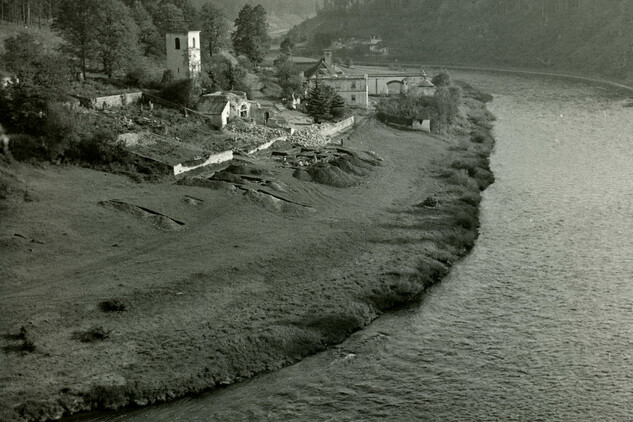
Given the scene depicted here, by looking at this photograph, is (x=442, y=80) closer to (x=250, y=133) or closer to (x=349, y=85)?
(x=349, y=85)

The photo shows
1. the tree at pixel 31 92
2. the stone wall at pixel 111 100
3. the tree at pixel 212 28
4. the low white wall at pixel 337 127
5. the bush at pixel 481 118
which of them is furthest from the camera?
the tree at pixel 212 28

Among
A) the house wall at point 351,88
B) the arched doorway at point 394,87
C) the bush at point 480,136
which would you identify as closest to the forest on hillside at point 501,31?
the arched doorway at point 394,87

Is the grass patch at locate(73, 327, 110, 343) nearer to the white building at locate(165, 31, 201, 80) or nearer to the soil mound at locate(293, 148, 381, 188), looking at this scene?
the soil mound at locate(293, 148, 381, 188)

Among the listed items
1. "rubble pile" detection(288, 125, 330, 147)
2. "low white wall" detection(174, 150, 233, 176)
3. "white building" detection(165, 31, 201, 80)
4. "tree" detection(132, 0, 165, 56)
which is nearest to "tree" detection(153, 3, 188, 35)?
"tree" detection(132, 0, 165, 56)

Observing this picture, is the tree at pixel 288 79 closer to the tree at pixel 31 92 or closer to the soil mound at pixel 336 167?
the soil mound at pixel 336 167

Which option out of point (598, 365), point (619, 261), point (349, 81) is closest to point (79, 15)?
point (349, 81)

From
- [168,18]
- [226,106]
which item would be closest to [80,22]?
[226,106]
